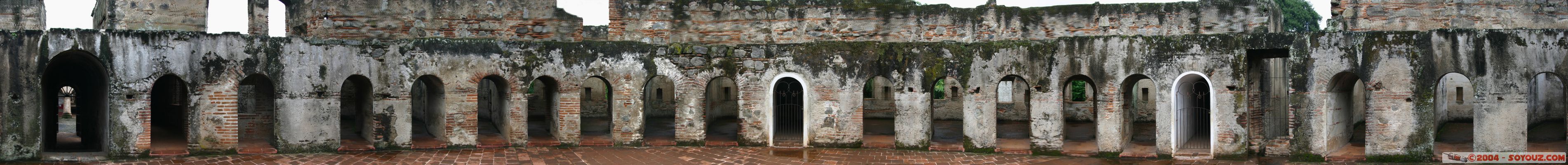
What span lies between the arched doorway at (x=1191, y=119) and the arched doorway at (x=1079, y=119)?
940mm

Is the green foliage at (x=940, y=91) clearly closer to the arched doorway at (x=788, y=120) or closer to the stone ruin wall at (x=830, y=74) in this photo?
the arched doorway at (x=788, y=120)

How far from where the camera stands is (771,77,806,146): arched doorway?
47.7 feet

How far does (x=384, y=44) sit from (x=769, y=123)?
4.91 meters

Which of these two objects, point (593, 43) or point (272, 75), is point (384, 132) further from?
point (593, 43)

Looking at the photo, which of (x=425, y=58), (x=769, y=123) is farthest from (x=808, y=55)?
(x=425, y=58)

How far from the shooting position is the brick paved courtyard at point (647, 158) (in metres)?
12.7

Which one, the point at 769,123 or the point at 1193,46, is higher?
the point at 1193,46

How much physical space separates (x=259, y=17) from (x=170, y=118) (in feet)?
7.23

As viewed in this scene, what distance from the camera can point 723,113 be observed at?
2322cm

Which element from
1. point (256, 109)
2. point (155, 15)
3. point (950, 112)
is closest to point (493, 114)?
point (256, 109)

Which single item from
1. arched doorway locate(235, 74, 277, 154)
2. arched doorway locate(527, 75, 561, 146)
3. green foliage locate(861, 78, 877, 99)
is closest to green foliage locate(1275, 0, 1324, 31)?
green foliage locate(861, 78, 877, 99)

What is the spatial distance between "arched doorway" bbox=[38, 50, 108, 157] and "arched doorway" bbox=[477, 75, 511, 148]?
14.3ft

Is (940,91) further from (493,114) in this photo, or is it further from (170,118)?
(170,118)

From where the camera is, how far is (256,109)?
15.6 m
